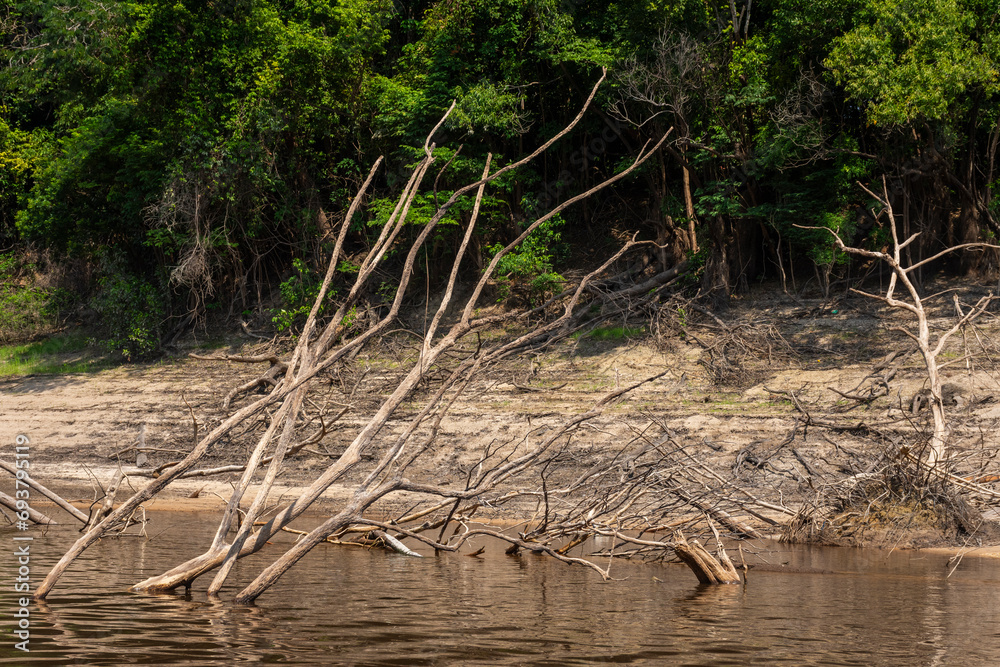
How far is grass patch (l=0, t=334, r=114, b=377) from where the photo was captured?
77.5 feet

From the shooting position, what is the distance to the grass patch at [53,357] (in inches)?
930

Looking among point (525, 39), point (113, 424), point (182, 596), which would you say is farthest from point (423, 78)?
point (182, 596)

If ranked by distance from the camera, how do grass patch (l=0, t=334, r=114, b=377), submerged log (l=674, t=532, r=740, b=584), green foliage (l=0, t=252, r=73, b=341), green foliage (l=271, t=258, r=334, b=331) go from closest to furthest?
1. submerged log (l=674, t=532, r=740, b=584)
2. green foliage (l=271, t=258, r=334, b=331)
3. grass patch (l=0, t=334, r=114, b=377)
4. green foliage (l=0, t=252, r=73, b=341)

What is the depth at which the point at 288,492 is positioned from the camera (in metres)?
13.2

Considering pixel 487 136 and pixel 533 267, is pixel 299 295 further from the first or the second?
pixel 533 267

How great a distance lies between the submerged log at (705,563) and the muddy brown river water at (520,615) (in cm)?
15

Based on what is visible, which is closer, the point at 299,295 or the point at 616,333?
the point at 616,333

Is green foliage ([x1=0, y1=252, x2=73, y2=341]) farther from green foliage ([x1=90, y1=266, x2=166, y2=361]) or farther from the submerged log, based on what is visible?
the submerged log

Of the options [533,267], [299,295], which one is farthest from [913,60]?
[299,295]

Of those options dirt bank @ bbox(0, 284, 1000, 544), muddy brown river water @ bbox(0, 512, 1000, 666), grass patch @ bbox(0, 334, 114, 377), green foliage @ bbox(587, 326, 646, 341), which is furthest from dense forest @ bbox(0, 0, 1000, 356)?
muddy brown river water @ bbox(0, 512, 1000, 666)

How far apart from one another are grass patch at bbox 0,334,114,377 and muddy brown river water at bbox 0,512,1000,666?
49.1ft

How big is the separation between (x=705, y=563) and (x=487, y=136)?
15.1 metres

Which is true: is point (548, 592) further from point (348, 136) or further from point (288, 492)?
point (348, 136)

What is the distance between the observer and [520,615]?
7.15 meters
